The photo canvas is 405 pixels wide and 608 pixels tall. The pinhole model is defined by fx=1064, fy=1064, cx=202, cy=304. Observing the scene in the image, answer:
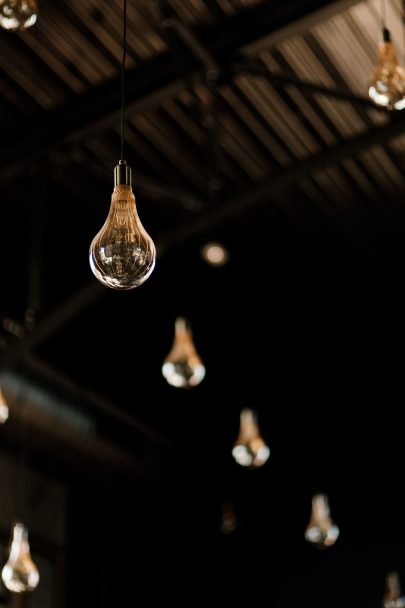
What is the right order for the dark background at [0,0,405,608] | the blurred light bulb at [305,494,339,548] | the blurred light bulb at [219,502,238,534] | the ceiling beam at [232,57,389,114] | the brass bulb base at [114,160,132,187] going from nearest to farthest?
the brass bulb base at [114,160,132,187]
the ceiling beam at [232,57,389,114]
the dark background at [0,0,405,608]
the blurred light bulb at [305,494,339,548]
the blurred light bulb at [219,502,238,534]

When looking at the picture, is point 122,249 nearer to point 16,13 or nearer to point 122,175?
point 122,175

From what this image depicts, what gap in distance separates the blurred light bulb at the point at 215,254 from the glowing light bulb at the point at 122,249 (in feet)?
23.4

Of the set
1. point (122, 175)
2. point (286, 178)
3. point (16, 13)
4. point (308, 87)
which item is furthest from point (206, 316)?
point (122, 175)

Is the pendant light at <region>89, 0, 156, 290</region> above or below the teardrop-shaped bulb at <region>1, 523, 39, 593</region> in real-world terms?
below

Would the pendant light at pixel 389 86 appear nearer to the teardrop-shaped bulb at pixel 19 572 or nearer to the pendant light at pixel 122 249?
the pendant light at pixel 122 249

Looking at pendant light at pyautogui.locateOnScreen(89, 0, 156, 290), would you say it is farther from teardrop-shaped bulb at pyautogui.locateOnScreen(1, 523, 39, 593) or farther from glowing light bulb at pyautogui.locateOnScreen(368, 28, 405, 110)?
teardrop-shaped bulb at pyautogui.locateOnScreen(1, 523, 39, 593)

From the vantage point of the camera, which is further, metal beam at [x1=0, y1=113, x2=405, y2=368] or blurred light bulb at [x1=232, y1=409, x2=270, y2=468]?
blurred light bulb at [x1=232, y1=409, x2=270, y2=468]

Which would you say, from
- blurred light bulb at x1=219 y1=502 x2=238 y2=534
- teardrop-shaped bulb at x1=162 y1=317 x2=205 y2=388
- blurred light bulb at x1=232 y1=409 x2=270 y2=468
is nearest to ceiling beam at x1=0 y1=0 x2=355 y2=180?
teardrop-shaped bulb at x1=162 y1=317 x2=205 y2=388

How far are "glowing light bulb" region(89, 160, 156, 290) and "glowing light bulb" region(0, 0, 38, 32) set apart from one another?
1.32 meters

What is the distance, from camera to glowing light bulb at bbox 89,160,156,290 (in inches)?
100

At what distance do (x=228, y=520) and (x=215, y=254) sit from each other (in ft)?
13.7

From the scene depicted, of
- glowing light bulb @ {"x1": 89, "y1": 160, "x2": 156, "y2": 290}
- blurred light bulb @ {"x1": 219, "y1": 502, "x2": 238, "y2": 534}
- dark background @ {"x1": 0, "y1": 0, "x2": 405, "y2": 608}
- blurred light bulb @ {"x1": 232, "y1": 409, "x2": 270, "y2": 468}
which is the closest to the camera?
glowing light bulb @ {"x1": 89, "y1": 160, "x2": 156, "y2": 290}

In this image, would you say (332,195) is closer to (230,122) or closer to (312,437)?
(230,122)

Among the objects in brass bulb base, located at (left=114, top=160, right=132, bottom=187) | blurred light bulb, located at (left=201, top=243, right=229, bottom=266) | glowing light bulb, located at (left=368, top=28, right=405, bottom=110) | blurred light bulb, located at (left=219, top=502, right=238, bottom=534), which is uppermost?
blurred light bulb, located at (left=201, top=243, right=229, bottom=266)
